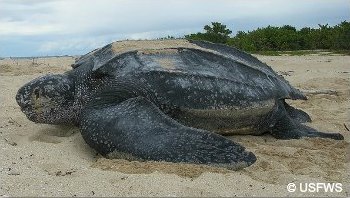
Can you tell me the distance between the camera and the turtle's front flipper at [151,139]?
2330mm

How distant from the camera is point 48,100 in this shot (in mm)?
3078

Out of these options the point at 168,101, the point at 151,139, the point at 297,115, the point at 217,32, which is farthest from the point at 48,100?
the point at 217,32

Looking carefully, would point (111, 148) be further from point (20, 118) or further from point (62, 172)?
point (20, 118)

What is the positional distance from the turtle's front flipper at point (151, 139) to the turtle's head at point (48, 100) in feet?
1.64

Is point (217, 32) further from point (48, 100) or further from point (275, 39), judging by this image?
point (48, 100)

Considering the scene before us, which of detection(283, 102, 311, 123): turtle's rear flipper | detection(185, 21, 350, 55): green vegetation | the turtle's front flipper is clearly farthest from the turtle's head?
detection(185, 21, 350, 55): green vegetation

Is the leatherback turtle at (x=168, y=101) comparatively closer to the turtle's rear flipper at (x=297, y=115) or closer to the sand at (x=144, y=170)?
the sand at (x=144, y=170)

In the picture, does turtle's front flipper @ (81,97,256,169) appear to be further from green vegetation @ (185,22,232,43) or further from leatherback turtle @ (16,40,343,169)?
green vegetation @ (185,22,232,43)

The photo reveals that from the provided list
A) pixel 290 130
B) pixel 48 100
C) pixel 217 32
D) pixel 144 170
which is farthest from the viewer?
pixel 217 32

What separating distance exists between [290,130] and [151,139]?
122cm

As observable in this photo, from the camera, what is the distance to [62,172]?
2219mm

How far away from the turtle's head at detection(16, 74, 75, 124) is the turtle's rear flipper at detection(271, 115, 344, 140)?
1.40 metres

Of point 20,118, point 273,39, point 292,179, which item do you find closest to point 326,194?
point 292,179

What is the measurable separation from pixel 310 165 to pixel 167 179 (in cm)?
82
